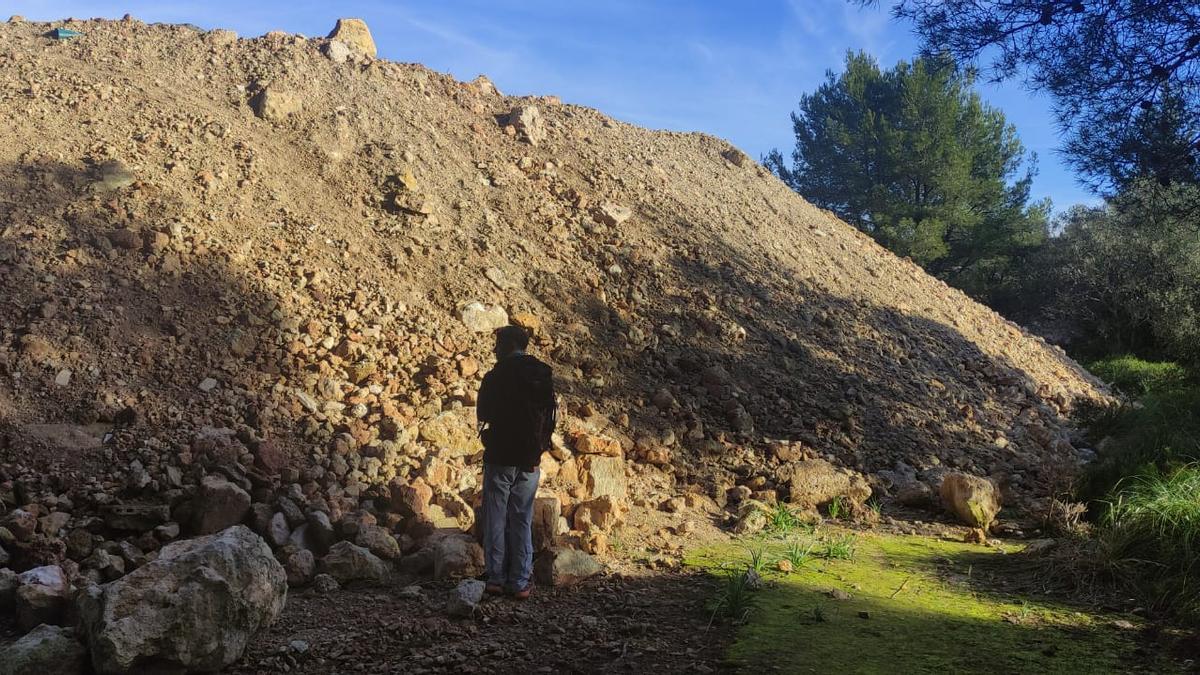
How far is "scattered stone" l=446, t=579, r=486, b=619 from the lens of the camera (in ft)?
12.6

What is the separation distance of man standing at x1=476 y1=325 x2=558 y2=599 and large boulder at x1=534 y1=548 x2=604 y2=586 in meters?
0.14

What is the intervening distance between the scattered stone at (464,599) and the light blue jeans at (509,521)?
0.86ft

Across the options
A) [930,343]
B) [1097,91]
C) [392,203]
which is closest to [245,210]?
[392,203]

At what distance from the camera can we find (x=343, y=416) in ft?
18.7

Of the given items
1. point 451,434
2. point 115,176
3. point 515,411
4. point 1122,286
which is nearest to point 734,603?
point 515,411

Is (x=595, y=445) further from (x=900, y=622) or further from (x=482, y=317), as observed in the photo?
(x=900, y=622)

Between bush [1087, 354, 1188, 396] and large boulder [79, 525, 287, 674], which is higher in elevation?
bush [1087, 354, 1188, 396]

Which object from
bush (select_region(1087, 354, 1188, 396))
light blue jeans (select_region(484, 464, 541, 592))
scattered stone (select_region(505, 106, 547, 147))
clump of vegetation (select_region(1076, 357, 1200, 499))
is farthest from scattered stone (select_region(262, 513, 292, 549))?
bush (select_region(1087, 354, 1188, 396))

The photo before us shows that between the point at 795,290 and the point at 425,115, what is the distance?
5.26 meters

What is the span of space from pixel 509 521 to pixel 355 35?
9.54m

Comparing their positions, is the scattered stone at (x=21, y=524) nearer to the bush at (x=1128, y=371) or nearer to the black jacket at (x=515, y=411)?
the black jacket at (x=515, y=411)

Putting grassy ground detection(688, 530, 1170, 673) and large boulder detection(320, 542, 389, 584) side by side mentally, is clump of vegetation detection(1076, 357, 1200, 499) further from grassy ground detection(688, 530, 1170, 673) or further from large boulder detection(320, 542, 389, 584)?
large boulder detection(320, 542, 389, 584)

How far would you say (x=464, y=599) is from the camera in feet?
12.6

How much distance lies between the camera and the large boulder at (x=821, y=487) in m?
6.58
